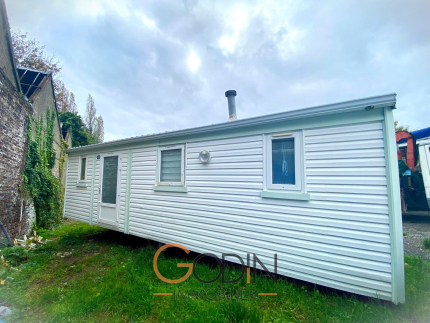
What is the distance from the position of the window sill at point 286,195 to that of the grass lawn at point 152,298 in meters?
1.23

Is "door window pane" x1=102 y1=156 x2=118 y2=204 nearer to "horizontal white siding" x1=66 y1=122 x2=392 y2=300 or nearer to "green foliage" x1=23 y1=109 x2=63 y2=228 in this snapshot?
"horizontal white siding" x1=66 y1=122 x2=392 y2=300

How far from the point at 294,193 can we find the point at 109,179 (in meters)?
4.71

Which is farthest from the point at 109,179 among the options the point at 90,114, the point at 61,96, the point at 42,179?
the point at 90,114

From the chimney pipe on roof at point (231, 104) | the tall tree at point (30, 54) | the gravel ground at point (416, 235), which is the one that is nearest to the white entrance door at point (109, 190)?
the chimney pipe on roof at point (231, 104)

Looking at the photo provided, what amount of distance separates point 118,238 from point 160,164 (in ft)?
10.0

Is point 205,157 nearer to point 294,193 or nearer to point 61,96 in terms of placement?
point 294,193

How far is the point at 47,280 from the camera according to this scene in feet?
10.7

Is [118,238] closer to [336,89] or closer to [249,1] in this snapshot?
[249,1]

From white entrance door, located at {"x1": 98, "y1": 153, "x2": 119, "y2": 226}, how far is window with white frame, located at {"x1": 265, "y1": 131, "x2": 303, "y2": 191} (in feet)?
13.1

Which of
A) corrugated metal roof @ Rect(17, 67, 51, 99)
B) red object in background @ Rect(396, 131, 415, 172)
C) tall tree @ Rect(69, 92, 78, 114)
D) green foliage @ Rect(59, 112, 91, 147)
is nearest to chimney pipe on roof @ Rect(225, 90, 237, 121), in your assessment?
red object in background @ Rect(396, 131, 415, 172)

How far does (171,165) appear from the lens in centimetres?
416

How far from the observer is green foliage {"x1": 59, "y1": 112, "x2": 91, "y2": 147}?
16125 mm

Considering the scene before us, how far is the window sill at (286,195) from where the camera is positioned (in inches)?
102

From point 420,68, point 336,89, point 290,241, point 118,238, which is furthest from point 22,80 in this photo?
point 420,68
